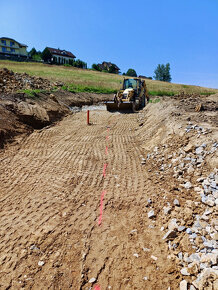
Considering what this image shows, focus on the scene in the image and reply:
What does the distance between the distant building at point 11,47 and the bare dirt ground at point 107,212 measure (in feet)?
223

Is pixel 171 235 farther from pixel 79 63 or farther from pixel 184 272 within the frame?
pixel 79 63

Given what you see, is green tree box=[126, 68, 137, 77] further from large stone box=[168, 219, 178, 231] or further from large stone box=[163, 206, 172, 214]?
large stone box=[168, 219, 178, 231]

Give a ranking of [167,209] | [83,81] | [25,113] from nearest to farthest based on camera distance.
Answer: [167,209]
[25,113]
[83,81]

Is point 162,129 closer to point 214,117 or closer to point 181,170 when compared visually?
point 214,117

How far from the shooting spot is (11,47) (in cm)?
6378

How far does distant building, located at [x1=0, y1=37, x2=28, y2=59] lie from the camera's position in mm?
62375

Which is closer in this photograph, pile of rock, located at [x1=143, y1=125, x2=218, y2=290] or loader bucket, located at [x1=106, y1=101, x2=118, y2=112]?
pile of rock, located at [x1=143, y1=125, x2=218, y2=290]

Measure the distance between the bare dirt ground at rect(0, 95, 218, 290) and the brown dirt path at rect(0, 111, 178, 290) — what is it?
0.02m

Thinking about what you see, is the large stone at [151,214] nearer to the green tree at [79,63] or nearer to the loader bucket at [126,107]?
the loader bucket at [126,107]

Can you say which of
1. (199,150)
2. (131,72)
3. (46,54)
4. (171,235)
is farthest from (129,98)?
(131,72)

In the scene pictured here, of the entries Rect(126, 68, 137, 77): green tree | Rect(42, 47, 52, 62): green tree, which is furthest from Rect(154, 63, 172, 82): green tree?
Rect(42, 47, 52, 62): green tree

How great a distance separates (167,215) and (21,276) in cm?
268

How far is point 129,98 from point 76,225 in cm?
1240

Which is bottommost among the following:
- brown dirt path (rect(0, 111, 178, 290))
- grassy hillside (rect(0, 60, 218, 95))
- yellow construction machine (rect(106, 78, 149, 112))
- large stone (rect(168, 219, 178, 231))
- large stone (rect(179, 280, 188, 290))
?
brown dirt path (rect(0, 111, 178, 290))
